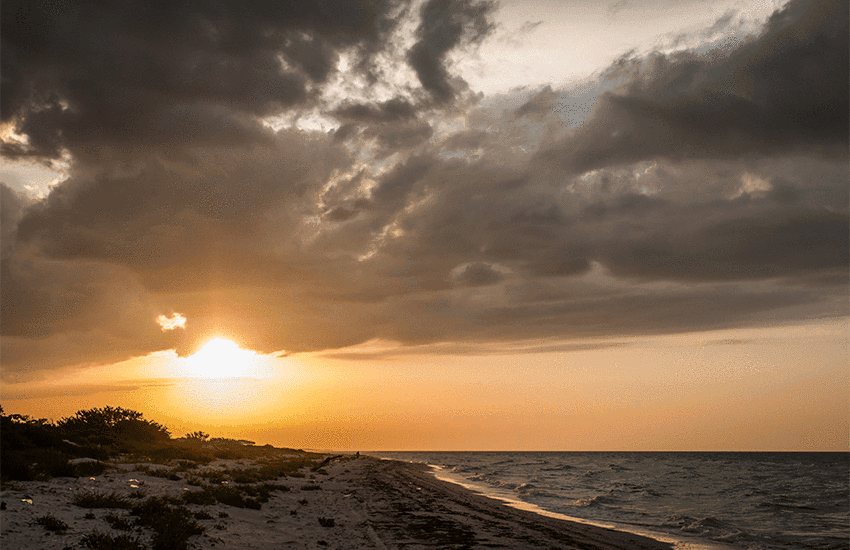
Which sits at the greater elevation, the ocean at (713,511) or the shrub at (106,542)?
the shrub at (106,542)

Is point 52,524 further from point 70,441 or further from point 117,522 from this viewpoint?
point 70,441

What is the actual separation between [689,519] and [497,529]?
20.0 m

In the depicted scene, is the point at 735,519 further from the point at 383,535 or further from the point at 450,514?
the point at 383,535

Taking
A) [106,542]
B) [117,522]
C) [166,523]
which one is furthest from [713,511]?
[106,542]

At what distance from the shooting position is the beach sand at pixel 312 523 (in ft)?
43.8

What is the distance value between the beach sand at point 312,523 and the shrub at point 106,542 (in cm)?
29

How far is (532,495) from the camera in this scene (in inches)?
1885

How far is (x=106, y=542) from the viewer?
12.1m

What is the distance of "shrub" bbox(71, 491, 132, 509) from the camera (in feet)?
49.2

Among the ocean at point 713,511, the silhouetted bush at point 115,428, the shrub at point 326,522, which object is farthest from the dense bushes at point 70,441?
the ocean at point 713,511

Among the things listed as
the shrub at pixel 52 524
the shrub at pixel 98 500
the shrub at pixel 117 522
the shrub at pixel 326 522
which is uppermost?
the shrub at pixel 52 524

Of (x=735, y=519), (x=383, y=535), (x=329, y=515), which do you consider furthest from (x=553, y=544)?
(x=735, y=519)

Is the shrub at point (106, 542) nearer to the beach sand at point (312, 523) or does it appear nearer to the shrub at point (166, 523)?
the beach sand at point (312, 523)

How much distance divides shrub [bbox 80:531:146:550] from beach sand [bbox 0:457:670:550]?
293 millimetres
